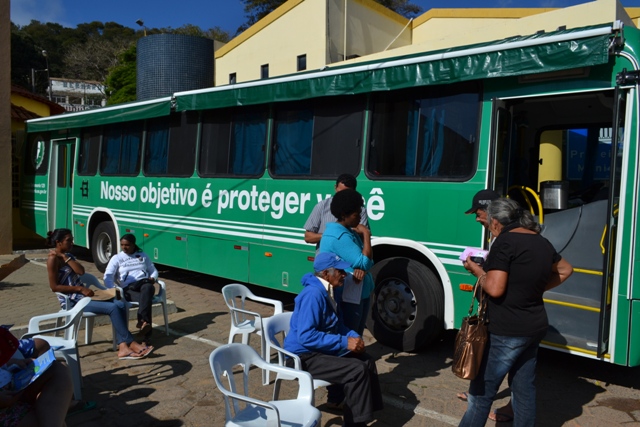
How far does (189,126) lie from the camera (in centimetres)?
830

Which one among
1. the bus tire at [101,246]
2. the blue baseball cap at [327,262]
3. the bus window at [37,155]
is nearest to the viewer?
the blue baseball cap at [327,262]

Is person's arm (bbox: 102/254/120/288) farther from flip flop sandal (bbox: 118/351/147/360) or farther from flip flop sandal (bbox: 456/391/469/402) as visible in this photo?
flip flop sandal (bbox: 456/391/469/402)

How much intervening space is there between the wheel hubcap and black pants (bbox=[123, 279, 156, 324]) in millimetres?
2429

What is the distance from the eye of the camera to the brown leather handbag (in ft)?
10.5

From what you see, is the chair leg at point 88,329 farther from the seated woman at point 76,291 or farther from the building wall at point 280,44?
the building wall at point 280,44

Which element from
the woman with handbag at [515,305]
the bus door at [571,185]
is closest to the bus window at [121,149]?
the bus door at [571,185]

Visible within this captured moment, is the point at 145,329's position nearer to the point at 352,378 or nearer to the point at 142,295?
the point at 142,295

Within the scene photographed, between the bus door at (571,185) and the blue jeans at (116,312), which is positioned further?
the blue jeans at (116,312)

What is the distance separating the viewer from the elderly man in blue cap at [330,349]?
11.1 feet

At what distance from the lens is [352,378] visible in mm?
3410

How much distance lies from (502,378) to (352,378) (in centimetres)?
91

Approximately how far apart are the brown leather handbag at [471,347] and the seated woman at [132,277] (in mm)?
3588

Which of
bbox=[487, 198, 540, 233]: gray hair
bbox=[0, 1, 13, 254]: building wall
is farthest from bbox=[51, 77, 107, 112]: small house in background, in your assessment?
bbox=[487, 198, 540, 233]: gray hair

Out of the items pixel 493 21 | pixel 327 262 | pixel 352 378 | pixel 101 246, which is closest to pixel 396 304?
pixel 327 262
